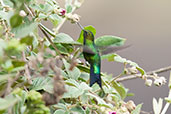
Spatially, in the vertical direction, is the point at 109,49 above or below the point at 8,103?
above

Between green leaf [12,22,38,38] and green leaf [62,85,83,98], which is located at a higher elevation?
green leaf [12,22,38,38]

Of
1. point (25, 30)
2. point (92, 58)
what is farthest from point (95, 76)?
point (25, 30)

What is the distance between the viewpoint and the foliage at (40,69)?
235mm

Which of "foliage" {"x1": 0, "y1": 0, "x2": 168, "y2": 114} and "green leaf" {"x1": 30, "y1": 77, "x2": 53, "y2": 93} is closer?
"foliage" {"x1": 0, "y1": 0, "x2": 168, "y2": 114}

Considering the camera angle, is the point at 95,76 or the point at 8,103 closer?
the point at 8,103

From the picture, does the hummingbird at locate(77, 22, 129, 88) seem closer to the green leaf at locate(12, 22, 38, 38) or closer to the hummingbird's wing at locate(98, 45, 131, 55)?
the hummingbird's wing at locate(98, 45, 131, 55)

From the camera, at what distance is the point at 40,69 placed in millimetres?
384

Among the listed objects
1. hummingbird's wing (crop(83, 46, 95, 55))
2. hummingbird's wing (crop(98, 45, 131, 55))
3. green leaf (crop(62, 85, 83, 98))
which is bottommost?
green leaf (crop(62, 85, 83, 98))

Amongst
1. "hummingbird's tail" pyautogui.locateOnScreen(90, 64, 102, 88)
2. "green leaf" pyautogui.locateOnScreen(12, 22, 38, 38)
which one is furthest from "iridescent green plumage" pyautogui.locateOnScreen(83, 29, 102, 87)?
"green leaf" pyautogui.locateOnScreen(12, 22, 38, 38)

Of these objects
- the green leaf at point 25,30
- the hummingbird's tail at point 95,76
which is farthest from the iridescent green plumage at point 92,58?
the green leaf at point 25,30

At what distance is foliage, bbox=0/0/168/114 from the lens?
24 centimetres

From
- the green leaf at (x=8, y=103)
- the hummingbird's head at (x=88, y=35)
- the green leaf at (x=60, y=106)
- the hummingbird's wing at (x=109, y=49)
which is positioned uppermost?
the hummingbird's head at (x=88, y=35)

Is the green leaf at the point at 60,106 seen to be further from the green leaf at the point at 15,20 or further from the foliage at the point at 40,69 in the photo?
the green leaf at the point at 15,20

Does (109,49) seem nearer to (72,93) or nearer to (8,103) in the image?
(72,93)
